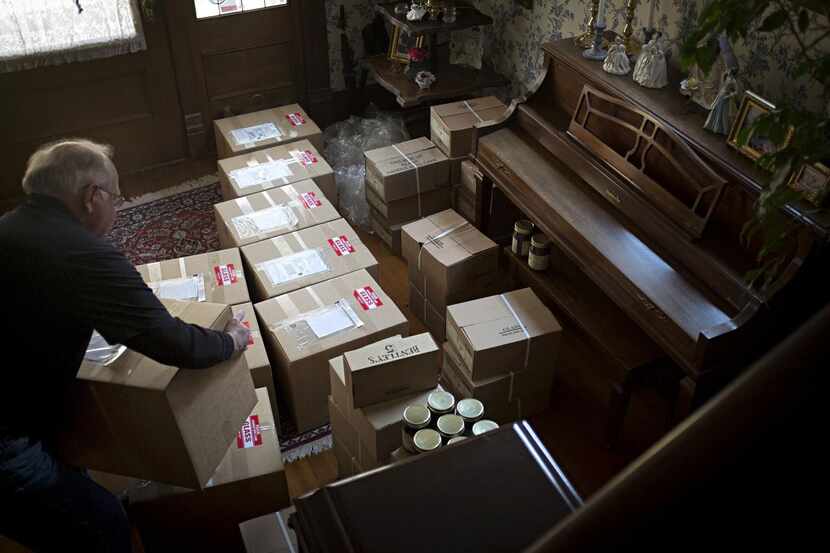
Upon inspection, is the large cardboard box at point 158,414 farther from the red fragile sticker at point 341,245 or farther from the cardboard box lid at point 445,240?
the cardboard box lid at point 445,240

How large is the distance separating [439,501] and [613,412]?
197cm

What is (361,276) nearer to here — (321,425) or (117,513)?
(321,425)

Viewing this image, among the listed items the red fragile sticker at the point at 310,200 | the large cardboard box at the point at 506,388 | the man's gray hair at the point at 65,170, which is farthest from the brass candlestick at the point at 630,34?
the man's gray hair at the point at 65,170

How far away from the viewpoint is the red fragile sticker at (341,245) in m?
3.36

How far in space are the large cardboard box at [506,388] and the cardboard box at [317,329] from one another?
0.28m

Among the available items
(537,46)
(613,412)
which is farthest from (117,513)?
(537,46)

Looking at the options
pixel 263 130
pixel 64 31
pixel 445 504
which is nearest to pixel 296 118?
pixel 263 130

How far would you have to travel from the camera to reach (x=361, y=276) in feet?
10.6

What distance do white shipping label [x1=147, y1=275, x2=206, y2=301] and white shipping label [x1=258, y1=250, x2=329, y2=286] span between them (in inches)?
10.4

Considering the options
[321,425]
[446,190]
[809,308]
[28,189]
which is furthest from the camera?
[446,190]

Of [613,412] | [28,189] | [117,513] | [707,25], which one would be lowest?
[613,412]

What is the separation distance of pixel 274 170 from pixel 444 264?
1.14 meters

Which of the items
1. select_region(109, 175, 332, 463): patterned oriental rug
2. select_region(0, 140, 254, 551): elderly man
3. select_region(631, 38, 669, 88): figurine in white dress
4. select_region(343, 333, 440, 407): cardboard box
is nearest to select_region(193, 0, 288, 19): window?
select_region(109, 175, 332, 463): patterned oriental rug

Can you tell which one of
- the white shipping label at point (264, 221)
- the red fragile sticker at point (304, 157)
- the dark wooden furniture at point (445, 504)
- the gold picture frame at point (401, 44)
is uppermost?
the dark wooden furniture at point (445, 504)
